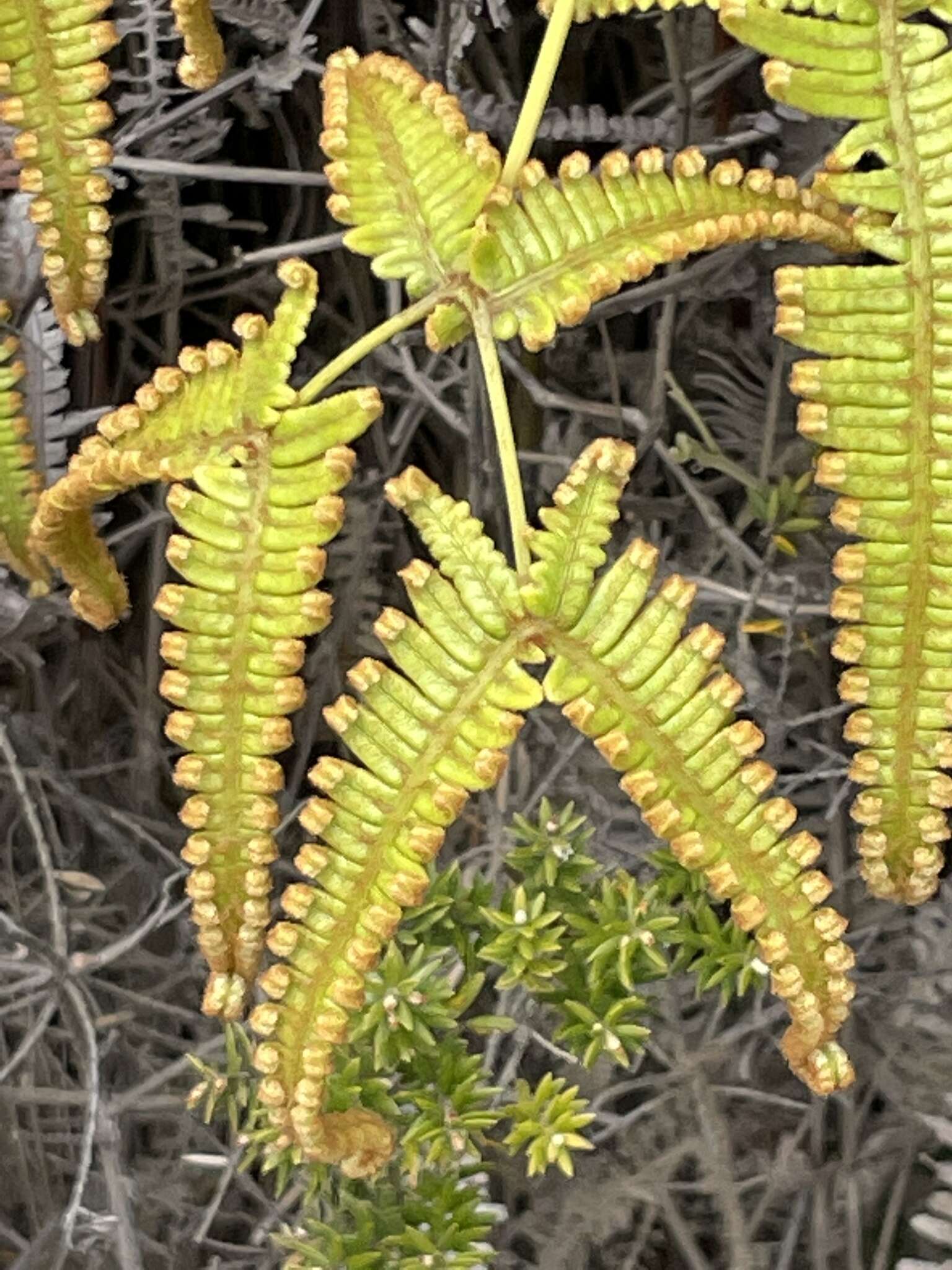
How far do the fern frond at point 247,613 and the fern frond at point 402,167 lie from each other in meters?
0.10

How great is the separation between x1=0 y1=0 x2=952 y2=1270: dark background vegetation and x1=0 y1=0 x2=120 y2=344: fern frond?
0.18 meters

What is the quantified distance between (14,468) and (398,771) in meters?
0.40

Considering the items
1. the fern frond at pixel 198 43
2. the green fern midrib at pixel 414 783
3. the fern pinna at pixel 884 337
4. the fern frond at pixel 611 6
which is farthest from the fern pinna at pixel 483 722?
the fern frond at pixel 198 43

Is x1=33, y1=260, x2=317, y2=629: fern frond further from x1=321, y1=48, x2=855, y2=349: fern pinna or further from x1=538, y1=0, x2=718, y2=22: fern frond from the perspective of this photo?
x1=538, y1=0, x2=718, y2=22: fern frond

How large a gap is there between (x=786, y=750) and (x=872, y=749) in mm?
351

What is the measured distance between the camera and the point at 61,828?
1.22 m

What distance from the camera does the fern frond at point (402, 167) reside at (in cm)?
76

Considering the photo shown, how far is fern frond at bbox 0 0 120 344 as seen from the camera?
82 cm

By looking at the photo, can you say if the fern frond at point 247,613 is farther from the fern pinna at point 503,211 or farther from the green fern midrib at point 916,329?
the green fern midrib at point 916,329

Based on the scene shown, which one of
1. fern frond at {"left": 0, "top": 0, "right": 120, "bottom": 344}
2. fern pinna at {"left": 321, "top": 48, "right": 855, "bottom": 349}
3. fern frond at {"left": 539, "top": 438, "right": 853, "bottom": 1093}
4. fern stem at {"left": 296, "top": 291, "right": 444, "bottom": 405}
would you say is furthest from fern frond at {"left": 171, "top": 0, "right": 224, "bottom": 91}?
fern frond at {"left": 539, "top": 438, "right": 853, "bottom": 1093}

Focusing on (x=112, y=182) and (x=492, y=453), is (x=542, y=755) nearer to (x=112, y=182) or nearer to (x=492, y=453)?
(x=492, y=453)

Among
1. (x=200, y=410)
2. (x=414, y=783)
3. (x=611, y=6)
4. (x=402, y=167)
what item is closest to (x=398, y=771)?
(x=414, y=783)

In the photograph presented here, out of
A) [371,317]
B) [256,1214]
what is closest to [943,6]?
[371,317]

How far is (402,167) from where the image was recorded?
76 centimetres
